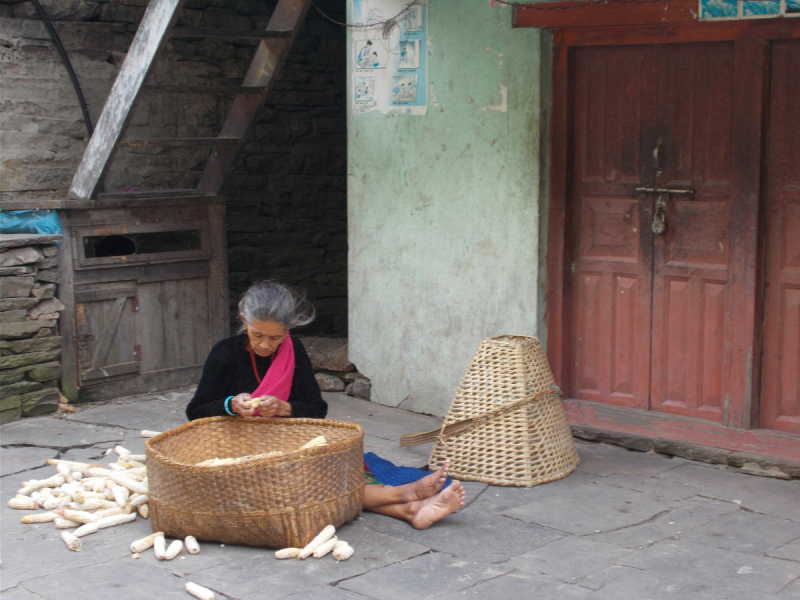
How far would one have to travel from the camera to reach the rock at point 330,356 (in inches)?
256

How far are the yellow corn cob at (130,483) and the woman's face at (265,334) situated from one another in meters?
0.84

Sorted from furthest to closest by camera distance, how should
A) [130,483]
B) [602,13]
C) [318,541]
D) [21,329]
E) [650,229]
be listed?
[21,329] → [650,229] → [602,13] → [130,483] → [318,541]

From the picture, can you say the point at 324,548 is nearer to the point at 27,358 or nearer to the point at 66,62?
the point at 27,358

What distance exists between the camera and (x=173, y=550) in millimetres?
3717

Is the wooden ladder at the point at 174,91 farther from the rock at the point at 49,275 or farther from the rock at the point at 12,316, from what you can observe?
the rock at the point at 12,316

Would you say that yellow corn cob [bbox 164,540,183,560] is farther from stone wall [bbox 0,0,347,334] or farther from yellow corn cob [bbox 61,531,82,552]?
stone wall [bbox 0,0,347,334]

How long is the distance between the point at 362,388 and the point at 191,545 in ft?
8.98

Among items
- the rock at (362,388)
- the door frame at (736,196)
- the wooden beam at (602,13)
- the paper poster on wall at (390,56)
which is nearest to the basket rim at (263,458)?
the door frame at (736,196)

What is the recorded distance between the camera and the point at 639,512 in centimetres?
427

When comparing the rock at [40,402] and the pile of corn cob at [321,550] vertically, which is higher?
the rock at [40,402]

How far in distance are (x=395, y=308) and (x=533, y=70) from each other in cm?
172

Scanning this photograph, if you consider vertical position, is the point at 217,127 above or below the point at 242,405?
above

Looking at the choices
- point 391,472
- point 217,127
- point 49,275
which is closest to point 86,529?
point 391,472

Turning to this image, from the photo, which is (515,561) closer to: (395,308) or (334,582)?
(334,582)
